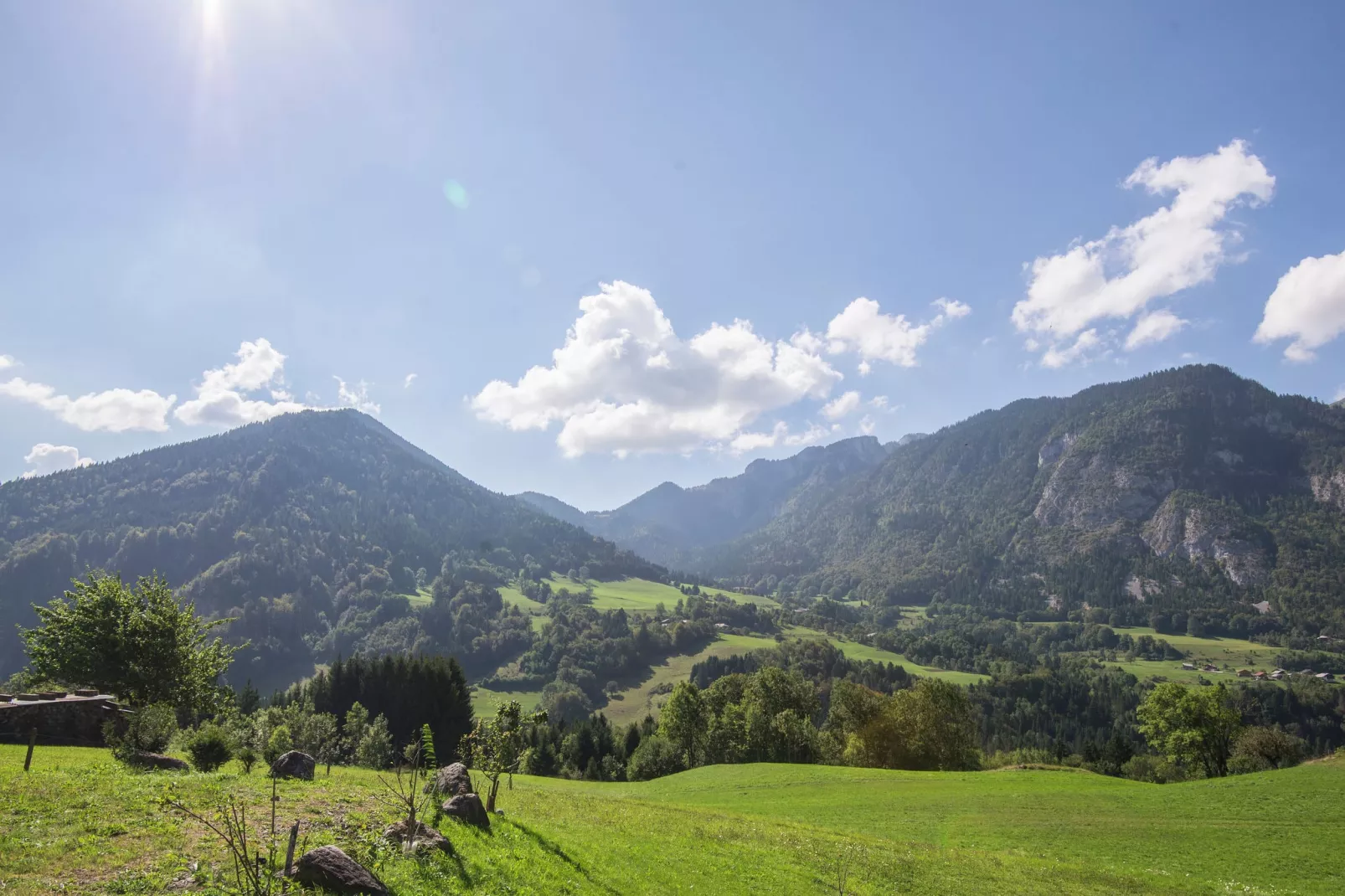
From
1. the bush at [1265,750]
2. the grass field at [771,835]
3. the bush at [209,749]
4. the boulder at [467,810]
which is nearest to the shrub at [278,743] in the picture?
the grass field at [771,835]

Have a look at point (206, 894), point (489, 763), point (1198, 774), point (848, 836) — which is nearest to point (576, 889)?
point (489, 763)

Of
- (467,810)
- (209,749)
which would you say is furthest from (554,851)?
(209,749)

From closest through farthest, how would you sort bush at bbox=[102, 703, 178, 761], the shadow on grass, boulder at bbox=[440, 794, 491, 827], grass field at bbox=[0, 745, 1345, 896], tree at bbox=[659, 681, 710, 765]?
grass field at bbox=[0, 745, 1345, 896] → the shadow on grass → boulder at bbox=[440, 794, 491, 827] → bush at bbox=[102, 703, 178, 761] → tree at bbox=[659, 681, 710, 765]

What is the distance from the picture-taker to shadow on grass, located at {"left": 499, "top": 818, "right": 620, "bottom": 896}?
18.5 m

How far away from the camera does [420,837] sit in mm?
16797

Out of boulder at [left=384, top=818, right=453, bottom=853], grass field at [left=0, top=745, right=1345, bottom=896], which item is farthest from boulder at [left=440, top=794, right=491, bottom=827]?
boulder at [left=384, top=818, right=453, bottom=853]

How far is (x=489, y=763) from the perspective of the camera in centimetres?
2277

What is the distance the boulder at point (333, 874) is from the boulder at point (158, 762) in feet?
64.5

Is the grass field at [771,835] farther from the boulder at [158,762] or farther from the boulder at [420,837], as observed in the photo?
the boulder at [158,762]

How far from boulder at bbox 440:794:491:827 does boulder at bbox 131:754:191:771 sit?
50.5 feet

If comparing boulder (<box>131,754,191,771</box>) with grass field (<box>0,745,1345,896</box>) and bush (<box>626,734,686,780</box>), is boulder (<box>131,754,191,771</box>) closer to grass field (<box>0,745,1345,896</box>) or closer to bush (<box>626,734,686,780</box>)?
grass field (<box>0,745,1345,896</box>)

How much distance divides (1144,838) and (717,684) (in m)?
73.7

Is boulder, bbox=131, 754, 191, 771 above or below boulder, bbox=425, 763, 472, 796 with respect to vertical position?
below

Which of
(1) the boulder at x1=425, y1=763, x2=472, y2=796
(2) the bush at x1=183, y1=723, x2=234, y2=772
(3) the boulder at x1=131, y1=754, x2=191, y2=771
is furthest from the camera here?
(2) the bush at x1=183, y1=723, x2=234, y2=772
